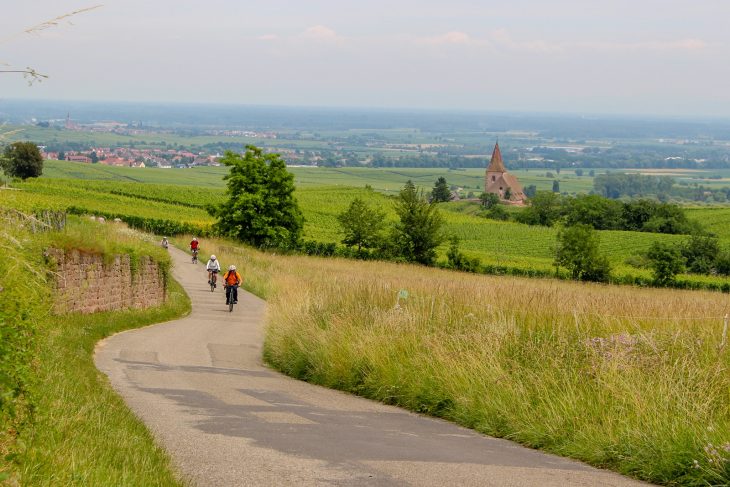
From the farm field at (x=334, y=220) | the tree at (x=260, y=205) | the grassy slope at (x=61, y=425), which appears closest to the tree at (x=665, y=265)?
the farm field at (x=334, y=220)

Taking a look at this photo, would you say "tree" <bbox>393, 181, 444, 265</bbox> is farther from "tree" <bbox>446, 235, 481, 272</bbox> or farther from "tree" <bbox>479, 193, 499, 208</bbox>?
"tree" <bbox>479, 193, 499, 208</bbox>

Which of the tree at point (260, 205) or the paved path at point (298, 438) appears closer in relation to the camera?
the paved path at point (298, 438)

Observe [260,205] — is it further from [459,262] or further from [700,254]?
[700,254]

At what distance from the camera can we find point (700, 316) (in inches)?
468

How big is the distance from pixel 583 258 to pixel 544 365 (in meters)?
48.0

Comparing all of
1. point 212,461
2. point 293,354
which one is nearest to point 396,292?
point 293,354

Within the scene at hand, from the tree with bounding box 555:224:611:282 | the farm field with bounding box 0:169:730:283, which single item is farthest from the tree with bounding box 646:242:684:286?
the farm field with bounding box 0:169:730:283

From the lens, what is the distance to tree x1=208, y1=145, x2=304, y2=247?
62562 millimetres

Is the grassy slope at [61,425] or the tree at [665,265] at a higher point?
the grassy slope at [61,425]

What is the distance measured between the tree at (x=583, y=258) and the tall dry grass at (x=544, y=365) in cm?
4279

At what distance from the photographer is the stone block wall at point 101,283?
62.3 feet

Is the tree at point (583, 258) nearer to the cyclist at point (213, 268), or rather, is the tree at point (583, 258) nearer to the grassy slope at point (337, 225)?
the grassy slope at point (337, 225)

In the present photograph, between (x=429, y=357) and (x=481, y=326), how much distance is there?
88 centimetres

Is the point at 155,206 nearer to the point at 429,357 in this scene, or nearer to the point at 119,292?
the point at 119,292
